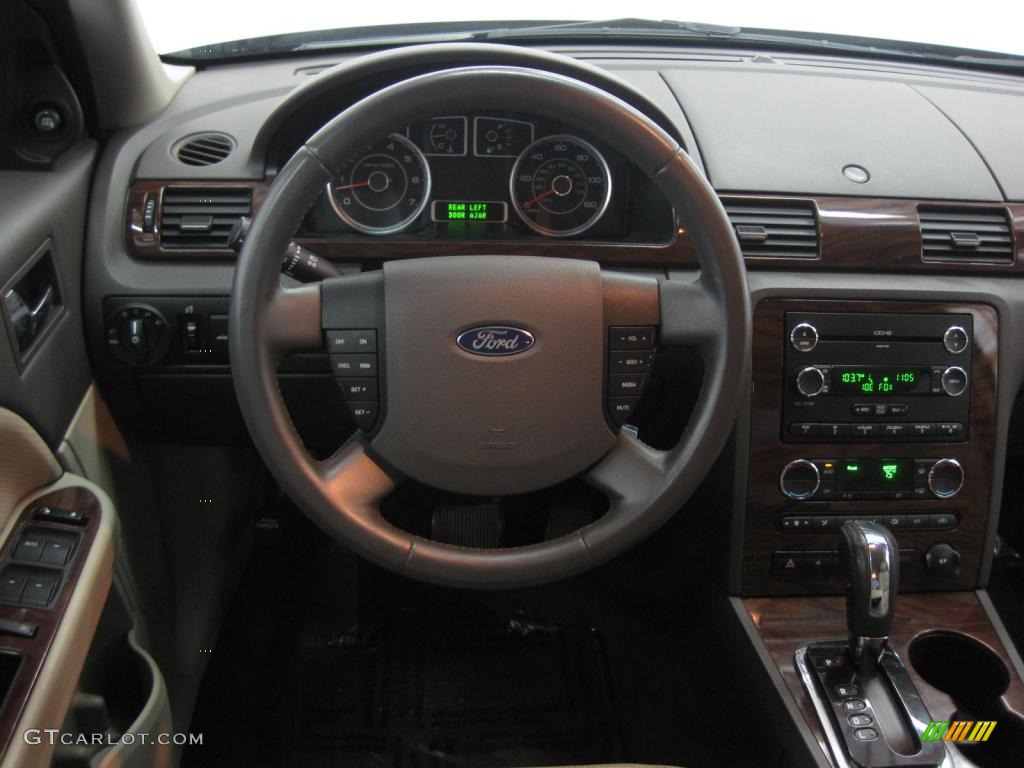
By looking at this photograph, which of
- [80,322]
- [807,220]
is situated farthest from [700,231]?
[80,322]

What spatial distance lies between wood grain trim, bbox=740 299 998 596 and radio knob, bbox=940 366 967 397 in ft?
0.08

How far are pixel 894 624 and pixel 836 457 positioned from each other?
0.27 metres

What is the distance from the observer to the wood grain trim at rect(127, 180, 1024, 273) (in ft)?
4.70

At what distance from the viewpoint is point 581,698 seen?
184 cm

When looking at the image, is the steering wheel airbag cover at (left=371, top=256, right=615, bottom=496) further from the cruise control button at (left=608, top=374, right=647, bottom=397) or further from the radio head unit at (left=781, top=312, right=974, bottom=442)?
the radio head unit at (left=781, top=312, right=974, bottom=442)

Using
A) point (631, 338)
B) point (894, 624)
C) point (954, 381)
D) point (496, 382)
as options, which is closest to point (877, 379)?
point (954, 381)

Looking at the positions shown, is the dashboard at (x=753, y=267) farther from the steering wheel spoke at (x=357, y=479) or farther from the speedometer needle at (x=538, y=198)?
the steering wheel spoke at (x=357, y=479)

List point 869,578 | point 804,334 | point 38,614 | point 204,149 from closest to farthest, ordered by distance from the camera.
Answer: point 38,614
point 869,578
point 804,334
point 204,149

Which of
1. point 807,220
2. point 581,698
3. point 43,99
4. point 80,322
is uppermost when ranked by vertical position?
point 43,99

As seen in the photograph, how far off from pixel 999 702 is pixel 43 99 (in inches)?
67.3

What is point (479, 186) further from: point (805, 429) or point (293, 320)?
point (805, 429)

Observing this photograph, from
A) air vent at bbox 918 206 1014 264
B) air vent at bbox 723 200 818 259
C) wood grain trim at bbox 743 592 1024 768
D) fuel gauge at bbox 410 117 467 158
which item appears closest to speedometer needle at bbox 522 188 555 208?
fuel gauge at bbox 410 117 467 158

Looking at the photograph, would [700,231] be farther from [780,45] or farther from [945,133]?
[780,45]

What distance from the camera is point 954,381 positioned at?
1468mm
